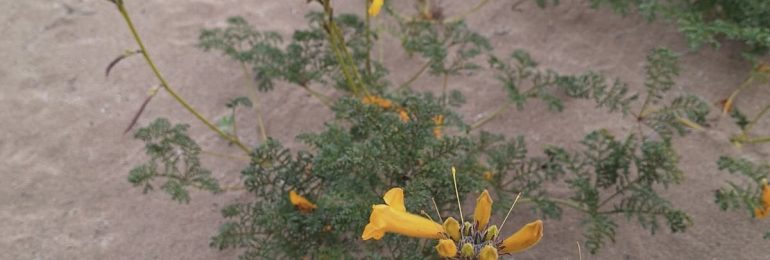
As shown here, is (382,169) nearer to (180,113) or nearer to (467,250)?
(467,250)

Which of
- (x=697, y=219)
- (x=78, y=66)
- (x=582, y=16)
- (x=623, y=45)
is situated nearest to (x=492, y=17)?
(x=582, y=16)

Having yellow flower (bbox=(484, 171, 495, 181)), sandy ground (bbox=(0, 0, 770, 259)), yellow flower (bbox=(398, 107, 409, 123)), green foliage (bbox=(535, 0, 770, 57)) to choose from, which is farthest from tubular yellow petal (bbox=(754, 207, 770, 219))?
yellow flower (bbox=(398, 107, 409, 123))

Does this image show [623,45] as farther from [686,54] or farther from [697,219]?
[697,219]

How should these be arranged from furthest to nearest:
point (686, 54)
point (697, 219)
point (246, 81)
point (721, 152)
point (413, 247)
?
point (246, 81) < point (686, 54) < point (721, 152) < point (697, 219) < point (413, 247)

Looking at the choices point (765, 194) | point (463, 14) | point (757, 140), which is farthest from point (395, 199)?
point (463, 14)

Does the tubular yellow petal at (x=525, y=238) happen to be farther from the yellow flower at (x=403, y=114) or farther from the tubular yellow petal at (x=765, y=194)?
the tubular yellow petal at (x=765, y=194)

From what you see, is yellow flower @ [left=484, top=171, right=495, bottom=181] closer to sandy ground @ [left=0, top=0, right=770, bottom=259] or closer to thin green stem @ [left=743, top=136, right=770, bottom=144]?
sandy ground @ [left=0, top=0, right=770, bottom=259]
